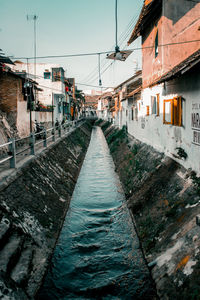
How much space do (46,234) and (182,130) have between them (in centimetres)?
590

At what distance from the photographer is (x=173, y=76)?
8.23 m

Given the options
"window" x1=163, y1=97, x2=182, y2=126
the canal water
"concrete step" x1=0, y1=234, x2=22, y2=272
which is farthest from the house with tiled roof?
"concrete step" x1=0, y1=234, x2=22, y2=272

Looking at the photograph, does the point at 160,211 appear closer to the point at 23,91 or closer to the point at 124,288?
the point at 124,288

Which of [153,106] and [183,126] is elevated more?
[153,106]

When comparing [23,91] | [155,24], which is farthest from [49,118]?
Answer: [155,24]

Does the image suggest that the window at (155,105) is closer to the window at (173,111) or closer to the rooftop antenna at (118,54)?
the window at (173,111)

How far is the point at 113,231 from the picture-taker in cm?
950

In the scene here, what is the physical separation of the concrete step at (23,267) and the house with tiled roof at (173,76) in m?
5.31

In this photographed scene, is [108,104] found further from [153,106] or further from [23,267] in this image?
[23,267]

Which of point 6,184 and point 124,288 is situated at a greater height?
point 6,184

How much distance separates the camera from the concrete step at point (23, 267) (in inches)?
210

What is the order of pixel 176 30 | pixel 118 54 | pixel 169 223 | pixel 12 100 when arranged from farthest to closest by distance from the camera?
pixel 12 100 → pixel 118 54 → pixel 176 30 → pixel 169 223

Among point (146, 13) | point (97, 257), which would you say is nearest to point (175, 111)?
point (97, 257)

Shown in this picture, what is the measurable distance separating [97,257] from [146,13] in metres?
12.1
